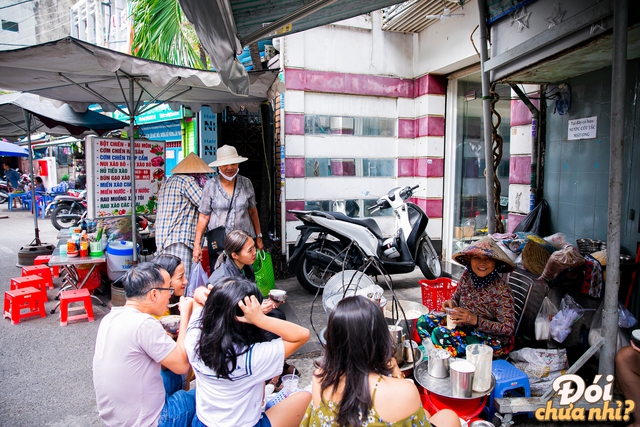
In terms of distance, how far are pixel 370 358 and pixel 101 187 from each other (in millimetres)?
4951

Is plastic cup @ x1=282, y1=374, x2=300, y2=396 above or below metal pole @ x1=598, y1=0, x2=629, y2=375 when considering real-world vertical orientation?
below

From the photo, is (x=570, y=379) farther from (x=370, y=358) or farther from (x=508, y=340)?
(x=370, y=358)

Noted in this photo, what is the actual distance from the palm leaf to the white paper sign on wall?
271 inches

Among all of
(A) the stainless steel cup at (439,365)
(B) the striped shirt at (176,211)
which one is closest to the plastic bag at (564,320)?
(A) the stainless steel cup at (439,365)

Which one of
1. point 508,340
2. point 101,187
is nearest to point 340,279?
point 508,340

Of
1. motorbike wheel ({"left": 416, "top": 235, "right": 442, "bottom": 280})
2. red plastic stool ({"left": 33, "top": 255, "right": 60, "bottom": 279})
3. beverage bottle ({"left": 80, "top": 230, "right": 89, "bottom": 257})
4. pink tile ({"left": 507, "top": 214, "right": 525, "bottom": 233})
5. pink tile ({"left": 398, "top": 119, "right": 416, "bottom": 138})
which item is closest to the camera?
beverage bottle ({"left": 80, "top": 230, "right": 89, "bottom": 257})

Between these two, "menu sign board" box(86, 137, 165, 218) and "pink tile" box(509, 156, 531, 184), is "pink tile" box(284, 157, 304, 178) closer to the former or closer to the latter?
"menu sign board" box(86, 137, 165, 218)

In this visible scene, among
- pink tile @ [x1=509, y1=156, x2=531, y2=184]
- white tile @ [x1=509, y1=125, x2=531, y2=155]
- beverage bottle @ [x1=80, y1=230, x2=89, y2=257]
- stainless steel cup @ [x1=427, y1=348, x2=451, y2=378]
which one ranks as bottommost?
stainless steel cup @ [x1=427, y1=348, x2=451, y2=378]

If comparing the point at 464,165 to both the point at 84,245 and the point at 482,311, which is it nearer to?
the point at 482,311

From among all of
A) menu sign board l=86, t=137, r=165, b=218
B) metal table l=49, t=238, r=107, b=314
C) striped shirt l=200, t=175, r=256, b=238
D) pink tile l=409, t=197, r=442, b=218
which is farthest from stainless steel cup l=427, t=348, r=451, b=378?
pink tile l=409, t=197, r=442, b=218

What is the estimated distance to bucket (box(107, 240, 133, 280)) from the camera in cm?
539

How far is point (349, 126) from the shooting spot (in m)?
7.38

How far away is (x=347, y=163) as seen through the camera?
7.45 m

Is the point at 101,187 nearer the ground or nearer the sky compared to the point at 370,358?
nearer the sky
